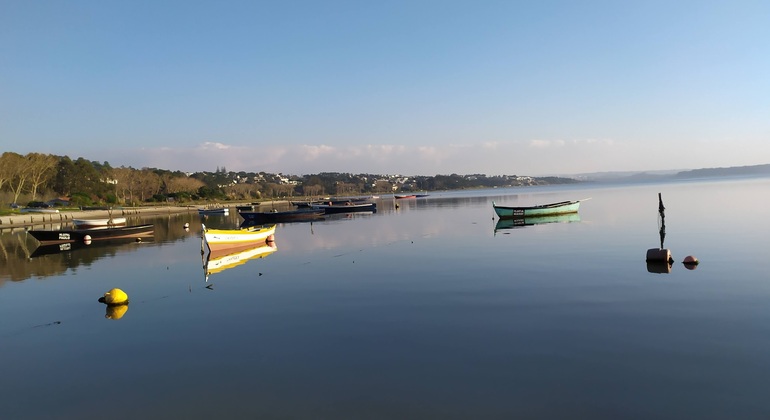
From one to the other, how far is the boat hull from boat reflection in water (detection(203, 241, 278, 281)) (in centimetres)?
2513

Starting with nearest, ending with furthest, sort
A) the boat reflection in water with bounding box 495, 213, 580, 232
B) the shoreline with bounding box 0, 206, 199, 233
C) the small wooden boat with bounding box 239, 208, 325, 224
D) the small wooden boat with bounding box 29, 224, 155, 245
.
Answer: the small wooden boat with bounding box 29, 224, 155, 245 → the boat reflection in water with bounding box 495, 213, 580, 232 → the shoreline with bounding box 0, 206, 199, 233 → the small wooden boat with bounding box 239, 208, 325, 224

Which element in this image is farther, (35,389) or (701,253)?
(701,253)

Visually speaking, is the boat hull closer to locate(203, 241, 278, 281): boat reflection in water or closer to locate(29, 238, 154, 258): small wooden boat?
locate(203, 241, 278, 281): boat reflection in water

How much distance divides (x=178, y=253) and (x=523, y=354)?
1051 inches

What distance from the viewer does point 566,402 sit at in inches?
337

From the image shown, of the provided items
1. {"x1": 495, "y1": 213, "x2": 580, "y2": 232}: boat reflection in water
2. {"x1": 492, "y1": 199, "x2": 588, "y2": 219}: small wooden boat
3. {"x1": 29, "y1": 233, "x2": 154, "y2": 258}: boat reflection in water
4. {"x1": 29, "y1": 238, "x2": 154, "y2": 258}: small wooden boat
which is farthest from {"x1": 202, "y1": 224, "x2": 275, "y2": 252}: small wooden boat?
{"x1": 492, "y1": 199, "x2": 588, "y2": 219}: small wooden boat

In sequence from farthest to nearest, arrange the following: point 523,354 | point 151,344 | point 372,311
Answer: point 372,311 < point 151,344 < point 523,354

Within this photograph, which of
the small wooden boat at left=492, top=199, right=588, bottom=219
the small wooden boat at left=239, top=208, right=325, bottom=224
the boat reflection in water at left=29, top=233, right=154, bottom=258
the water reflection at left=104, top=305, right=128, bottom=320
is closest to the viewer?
the water reflection at left=104, top=305, right=128, bottom=320

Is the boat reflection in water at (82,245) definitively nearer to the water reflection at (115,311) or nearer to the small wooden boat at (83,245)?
the small wooden boat at (83,245)

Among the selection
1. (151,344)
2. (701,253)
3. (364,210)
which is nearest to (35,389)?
(151,344)

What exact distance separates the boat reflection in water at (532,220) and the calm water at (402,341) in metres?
20.4

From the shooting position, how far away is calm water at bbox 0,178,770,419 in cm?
888

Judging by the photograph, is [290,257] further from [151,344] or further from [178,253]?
[151,344]

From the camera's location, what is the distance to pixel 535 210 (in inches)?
2147
